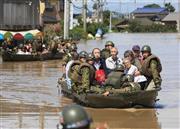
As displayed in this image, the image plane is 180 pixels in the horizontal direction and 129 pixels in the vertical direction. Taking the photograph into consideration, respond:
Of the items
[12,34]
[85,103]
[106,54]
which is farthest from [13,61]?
[85,103]

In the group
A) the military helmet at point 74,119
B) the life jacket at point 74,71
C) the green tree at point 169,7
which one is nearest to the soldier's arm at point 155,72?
the life jacket at point 74,71

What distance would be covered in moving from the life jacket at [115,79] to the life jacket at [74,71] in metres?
0.93

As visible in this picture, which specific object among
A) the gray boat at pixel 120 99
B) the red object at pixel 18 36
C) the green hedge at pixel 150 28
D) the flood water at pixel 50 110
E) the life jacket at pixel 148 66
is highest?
the life jacket at pixel 148 66

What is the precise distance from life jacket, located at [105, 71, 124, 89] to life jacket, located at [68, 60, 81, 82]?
0.93 m

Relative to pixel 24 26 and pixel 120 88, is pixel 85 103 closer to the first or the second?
pixel 120 88

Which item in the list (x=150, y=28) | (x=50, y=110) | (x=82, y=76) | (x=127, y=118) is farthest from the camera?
(x=150, y=28)

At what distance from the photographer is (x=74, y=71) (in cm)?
1495

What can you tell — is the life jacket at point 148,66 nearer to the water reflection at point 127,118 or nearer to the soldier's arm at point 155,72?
the soldier's arm at point 155,72

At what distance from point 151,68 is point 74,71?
189 centimetres

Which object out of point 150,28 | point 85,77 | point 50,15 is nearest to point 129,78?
point 85,77

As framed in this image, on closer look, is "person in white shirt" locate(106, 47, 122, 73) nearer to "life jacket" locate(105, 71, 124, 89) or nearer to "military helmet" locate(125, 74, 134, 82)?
"military helmet" locate(125, 74, 134, 82)

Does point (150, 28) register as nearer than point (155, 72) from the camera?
No

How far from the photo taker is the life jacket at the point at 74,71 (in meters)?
14.7

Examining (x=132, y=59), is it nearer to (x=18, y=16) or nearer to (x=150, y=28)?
(x=18, y=16)
